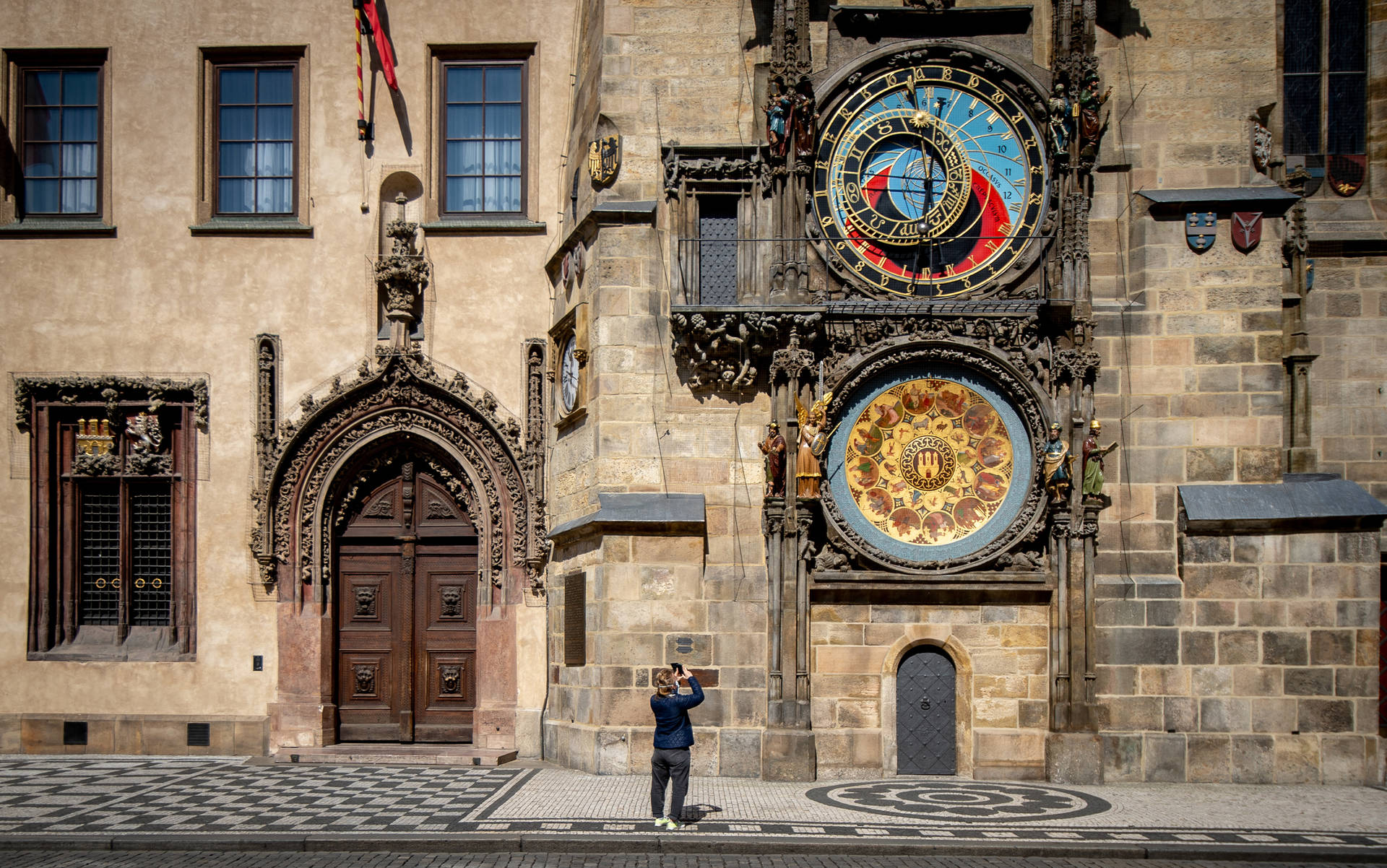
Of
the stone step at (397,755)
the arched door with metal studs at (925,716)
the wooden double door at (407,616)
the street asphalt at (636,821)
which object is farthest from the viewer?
the wooden double door at (407,616)

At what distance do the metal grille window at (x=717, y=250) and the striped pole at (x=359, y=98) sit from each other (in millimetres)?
4725

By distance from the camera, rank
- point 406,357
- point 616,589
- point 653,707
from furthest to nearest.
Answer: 1. point 406,357
2. point 616,589
3. point 653,707

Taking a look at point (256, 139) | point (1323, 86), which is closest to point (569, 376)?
point (256, 139)

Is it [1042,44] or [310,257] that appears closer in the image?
[1042,44]

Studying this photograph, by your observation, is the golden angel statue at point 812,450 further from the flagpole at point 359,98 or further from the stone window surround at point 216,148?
the stone window surround at point 216,148

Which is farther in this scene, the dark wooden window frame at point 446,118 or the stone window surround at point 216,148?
the dark wooden window frame at point 446,118

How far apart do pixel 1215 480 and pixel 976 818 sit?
5281mm

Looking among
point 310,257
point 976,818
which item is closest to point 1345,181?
point 976,818

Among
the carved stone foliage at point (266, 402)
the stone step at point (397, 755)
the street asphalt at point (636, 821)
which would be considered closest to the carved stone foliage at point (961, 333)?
the street asphalt at point (636, 821)

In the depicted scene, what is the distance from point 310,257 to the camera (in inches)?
695

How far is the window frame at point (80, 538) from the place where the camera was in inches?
687

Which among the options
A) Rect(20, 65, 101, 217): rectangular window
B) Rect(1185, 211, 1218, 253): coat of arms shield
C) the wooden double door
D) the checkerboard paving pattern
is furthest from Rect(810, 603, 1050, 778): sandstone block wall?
Rect(20, 65, 101, 217): rectangular window

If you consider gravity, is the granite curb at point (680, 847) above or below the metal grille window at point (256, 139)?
below

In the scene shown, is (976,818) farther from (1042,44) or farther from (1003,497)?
(1042,44)
